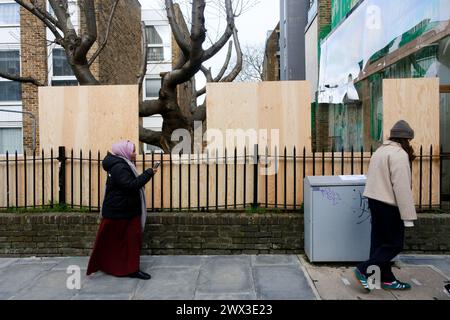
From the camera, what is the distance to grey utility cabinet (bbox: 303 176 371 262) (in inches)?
195

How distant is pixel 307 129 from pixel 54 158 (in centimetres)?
393

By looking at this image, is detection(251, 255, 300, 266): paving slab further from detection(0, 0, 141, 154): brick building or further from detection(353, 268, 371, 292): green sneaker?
detection(0, 0, 141, 154): brick building

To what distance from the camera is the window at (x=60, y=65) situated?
18766 mm

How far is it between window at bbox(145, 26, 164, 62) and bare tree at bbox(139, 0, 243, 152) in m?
19.4

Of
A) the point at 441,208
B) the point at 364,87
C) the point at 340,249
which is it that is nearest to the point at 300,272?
the point at 340,249

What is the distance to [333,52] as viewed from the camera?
12641 mm

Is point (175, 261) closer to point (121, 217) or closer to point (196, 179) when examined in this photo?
point (121, 217)

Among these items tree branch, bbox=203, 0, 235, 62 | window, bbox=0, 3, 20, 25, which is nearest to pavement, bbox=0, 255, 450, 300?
tree branch, bbox=203, 0, 235, 62

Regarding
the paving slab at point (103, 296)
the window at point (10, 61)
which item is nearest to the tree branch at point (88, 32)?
the paving slab at point (103, 296)

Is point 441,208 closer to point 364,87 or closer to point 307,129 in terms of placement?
point 307,129

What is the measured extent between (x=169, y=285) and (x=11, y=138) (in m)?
17.7

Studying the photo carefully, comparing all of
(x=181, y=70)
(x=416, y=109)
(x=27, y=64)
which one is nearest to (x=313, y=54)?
(x=181, y=70)

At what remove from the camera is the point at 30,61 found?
18.1 meters

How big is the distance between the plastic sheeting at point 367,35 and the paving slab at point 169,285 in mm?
5971
